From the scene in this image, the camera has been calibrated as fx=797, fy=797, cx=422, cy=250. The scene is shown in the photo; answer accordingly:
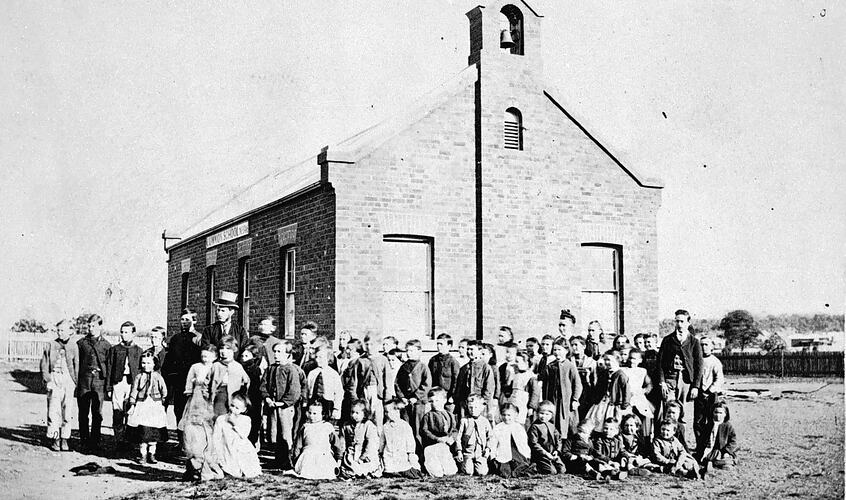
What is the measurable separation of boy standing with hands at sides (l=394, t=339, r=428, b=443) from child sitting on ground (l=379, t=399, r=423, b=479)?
508 mm

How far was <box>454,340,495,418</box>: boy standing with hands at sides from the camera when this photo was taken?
10.7 m

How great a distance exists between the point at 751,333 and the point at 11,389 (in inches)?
948

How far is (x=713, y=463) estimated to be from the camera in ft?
35.2

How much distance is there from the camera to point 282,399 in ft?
33.5

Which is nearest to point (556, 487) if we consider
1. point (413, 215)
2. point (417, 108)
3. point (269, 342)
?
point (269, 342)

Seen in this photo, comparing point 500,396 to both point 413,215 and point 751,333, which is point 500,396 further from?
point 751,333

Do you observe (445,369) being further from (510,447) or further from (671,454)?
(671,454)

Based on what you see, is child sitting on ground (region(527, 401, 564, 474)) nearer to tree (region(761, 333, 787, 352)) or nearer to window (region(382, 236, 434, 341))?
window (region(382, 236, 434, 341))

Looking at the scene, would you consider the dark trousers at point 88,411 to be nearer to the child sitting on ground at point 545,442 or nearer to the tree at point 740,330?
the child sitting on ground at point 545,442

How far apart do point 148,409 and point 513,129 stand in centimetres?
798

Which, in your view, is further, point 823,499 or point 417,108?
point 417,108

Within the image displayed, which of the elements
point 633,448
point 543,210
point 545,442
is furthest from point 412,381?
point 543,210

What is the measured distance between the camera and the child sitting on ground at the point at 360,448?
9.73 meters

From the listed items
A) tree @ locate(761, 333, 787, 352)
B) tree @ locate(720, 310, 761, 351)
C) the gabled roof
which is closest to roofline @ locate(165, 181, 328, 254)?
the gabled roof
